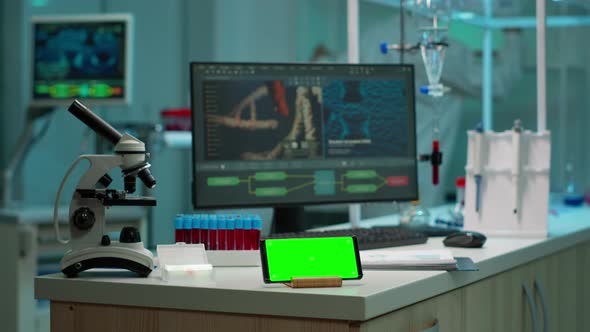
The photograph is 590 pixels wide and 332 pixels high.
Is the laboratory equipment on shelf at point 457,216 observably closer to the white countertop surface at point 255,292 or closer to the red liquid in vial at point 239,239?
the white countertop surface at point 255,292

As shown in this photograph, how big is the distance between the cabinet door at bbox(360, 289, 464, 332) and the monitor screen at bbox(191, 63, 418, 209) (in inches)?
20.8

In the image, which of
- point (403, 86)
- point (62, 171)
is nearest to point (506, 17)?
point (403, 86)

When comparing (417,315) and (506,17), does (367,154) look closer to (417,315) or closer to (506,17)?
(417,315)

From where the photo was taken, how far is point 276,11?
570 centimetres

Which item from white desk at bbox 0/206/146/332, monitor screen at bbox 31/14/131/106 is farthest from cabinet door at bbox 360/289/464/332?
monitor screen at bbox 31/14/131/106

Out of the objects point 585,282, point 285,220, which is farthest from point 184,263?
point 585,282

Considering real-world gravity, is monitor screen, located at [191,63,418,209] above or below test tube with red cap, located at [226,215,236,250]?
above

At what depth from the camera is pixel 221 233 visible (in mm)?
1828

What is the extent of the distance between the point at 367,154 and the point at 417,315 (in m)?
0.76

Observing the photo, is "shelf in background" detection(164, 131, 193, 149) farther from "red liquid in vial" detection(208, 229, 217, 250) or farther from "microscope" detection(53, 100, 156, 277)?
"microscope" detection(53, 100, 156, 277)

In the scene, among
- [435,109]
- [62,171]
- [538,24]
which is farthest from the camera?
[62,171]

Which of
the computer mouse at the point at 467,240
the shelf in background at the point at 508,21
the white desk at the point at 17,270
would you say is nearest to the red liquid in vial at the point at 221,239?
the computer mouse at the point at 467,240

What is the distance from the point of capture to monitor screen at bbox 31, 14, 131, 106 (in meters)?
4.31

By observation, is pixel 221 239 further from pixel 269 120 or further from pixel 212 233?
pixel 269 120
